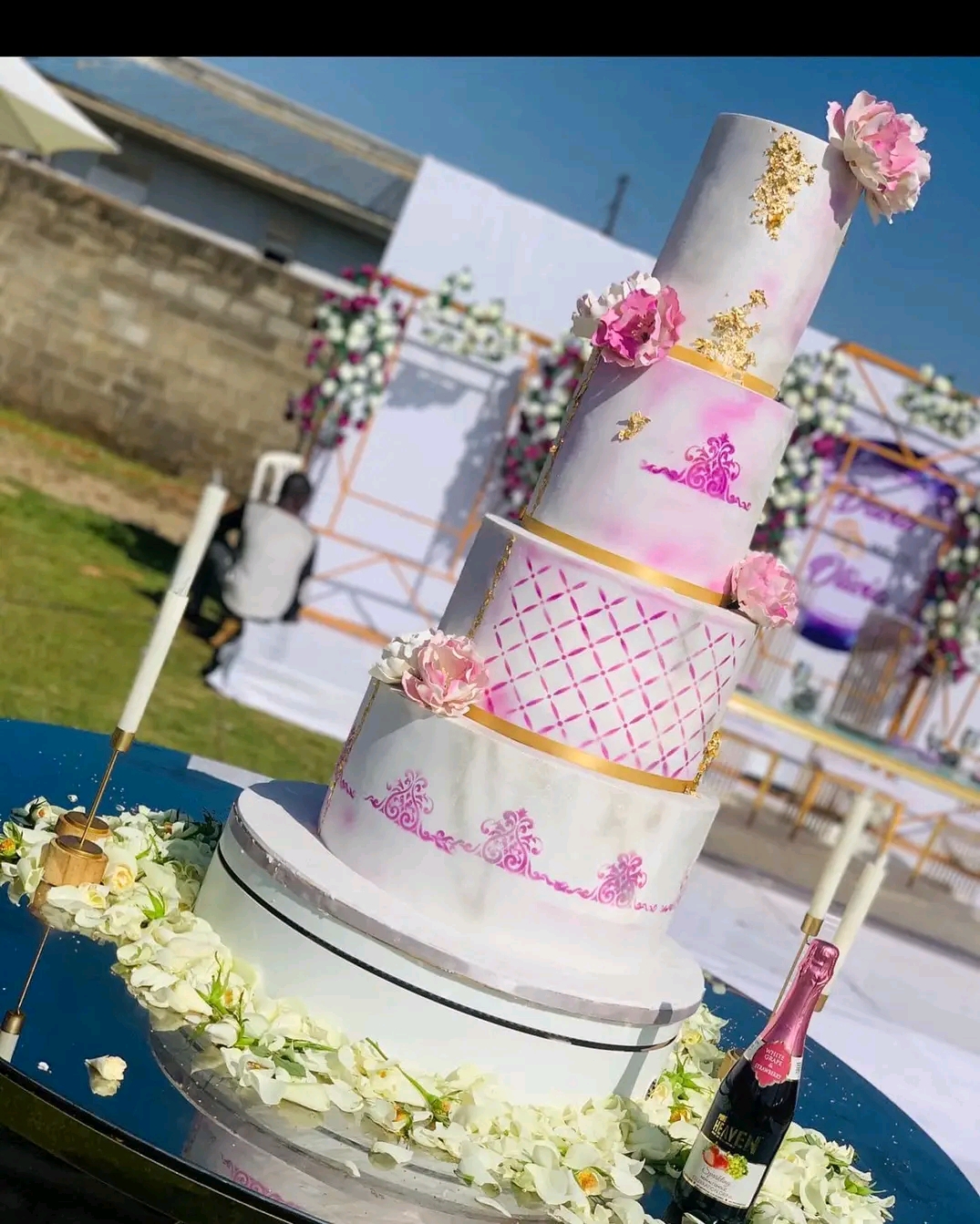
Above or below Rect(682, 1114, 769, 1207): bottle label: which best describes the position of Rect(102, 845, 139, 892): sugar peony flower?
below

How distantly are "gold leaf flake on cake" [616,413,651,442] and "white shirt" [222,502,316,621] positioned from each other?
23.5ft

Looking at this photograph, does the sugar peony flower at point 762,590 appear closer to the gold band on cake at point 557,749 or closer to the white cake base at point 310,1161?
the gold band on cake at point 557,749

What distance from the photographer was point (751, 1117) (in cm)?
270

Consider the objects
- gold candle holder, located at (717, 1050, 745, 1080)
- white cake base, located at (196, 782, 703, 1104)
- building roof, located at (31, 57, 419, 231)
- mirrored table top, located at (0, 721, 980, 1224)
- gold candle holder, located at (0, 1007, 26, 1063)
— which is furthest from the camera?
building roof, located at (31, 57, 419, 231)

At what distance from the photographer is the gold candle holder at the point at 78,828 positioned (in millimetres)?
3230

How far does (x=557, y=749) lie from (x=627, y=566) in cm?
45

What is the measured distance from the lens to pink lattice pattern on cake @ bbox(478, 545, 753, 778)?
9.95 ft

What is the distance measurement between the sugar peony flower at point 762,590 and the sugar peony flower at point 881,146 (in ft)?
2.93

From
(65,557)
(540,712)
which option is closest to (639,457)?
(540,712)

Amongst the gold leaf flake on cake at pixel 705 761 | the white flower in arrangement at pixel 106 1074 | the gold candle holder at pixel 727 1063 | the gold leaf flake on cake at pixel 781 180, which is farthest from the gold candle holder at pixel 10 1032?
the gold leaf flake on cake at pixel 781 180

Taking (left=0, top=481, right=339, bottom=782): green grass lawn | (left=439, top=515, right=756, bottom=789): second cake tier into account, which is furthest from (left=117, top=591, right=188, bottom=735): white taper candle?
(left=0, top=481, right=339, bottom=782): green grass lawn

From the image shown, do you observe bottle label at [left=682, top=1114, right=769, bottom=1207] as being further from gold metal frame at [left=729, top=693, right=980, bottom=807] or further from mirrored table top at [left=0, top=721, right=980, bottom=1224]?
gold metal frame at [left=729, top=693, right=980, bottom=807]

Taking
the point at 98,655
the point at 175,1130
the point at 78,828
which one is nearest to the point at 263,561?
the point at 98,655

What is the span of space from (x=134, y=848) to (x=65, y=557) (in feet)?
27.3
